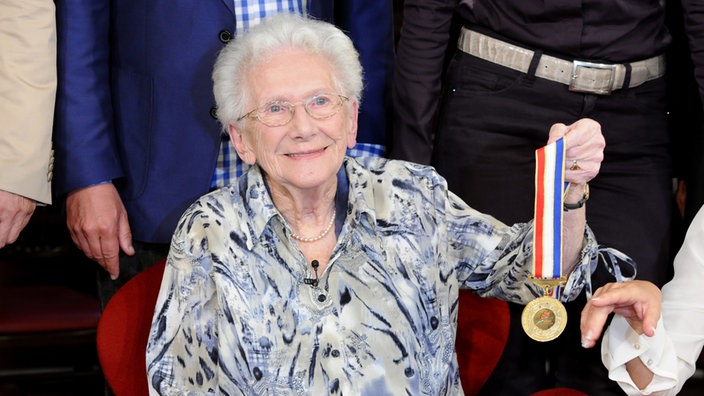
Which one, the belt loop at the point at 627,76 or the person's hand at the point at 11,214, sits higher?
the belt loop at the point at 627,76

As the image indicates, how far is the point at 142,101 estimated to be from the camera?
2.64m

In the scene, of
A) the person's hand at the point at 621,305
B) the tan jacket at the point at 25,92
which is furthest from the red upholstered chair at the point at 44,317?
the person's hand at the point at 621,305

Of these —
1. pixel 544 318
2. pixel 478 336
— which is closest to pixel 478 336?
pixel 478 336

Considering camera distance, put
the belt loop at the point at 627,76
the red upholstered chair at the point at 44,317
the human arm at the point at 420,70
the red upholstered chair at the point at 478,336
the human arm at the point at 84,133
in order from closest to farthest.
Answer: the red upholstered chair at the point at 478,336 < the human arm at the point at 84,133 < the belt loop at the point at 627,76 < the human arm at the point at 420,70 < the red upholstered chair at the point at 44,317

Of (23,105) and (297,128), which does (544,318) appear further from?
(23,105)

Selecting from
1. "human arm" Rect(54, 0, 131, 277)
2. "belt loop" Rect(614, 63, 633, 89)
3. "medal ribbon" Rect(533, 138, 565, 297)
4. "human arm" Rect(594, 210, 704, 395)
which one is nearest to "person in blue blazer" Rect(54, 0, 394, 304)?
"human arm" Rect(54, 0, 131, 277)

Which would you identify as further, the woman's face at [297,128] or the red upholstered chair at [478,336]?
the red upholstered chair at [478,336]

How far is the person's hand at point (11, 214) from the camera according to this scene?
2.46 meters

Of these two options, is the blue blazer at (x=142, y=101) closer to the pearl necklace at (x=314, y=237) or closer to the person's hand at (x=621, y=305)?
the pearl necklace at (x=314, y=237)

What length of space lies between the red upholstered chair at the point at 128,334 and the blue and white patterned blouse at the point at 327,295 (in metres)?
0.12

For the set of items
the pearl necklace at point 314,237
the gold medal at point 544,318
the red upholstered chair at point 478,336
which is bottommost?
the red upholstered chair at point 478,336

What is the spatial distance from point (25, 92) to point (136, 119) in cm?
28

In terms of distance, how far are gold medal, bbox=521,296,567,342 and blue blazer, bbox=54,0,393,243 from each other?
89 centimetres

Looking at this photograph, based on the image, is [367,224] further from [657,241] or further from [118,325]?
[657,241]
